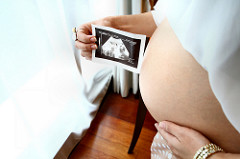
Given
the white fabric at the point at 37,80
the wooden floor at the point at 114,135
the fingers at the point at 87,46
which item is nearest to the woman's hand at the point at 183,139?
the fingers at the point at 87,46

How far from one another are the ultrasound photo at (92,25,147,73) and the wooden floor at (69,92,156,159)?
0.73 meters

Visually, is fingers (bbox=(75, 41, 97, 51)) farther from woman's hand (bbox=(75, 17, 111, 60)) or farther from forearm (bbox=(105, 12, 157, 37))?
forearm (bbox=(105, 12, 157, 37))

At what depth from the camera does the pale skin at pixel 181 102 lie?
432 millimetres

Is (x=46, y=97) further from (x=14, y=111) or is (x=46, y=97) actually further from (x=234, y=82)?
(x=234, y=82)

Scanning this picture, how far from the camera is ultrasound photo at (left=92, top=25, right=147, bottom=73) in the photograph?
63cm

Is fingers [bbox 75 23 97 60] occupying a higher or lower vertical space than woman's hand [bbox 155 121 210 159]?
higher

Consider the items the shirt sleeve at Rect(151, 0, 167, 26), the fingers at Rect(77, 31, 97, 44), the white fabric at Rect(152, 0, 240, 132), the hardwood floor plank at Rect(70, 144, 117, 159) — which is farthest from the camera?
the hardwood floor plank at Rect(70, 144, 117, 159)

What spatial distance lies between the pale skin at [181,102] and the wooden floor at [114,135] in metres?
0.73

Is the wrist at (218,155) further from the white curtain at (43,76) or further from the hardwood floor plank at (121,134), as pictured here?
the hardwood floor plank at (121,134)

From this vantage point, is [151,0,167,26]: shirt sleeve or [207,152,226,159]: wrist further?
[151,0,167,26]: shirt sleeve

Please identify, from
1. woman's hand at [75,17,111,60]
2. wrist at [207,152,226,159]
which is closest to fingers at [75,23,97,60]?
woman's hand at [75,17,111,60]

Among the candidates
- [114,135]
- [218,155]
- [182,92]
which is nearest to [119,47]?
[182,92]

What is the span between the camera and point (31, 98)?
770 mm

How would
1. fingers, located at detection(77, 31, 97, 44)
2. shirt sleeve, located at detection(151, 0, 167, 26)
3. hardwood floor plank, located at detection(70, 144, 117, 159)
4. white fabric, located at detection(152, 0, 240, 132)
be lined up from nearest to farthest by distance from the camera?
1. white fabric, located at detection(152, 0, 240, 132)
2. shirt sleeve, located at detection(151, 0, 167, 26)
3. fingers, located at detection(77, 31, 97, 44)
4. hardwood floor plank, located at detection(70, 144, 117, 159)
